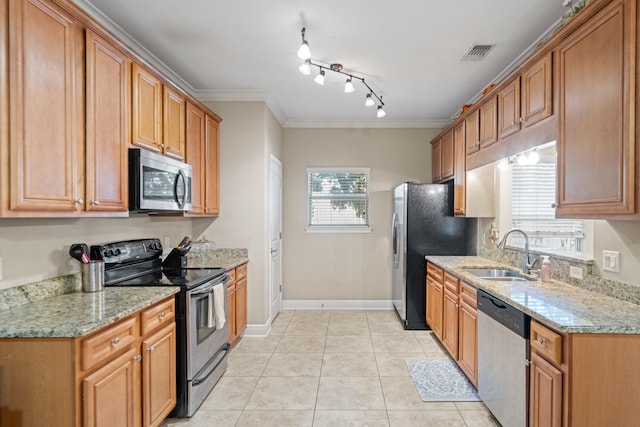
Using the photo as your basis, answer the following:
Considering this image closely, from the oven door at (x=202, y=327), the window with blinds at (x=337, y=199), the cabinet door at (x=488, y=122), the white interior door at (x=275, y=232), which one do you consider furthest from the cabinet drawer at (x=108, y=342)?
the window with blinds at (x=337, y=199)

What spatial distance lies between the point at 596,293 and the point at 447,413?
4.23 ft

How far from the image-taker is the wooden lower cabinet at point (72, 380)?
146 centimetres

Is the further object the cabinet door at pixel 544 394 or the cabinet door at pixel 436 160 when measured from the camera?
the cabinet door at pixel 436 160

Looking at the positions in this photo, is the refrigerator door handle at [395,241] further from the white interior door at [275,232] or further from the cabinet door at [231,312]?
the cabinet door at [231,312]

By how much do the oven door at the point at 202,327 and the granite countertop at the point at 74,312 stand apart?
0.90 feet

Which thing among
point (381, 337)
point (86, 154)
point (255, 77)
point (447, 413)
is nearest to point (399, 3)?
point (255, 77)

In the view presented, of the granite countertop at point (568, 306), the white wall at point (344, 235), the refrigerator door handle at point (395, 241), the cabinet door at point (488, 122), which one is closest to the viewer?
the granite countertop at point (568, 306)

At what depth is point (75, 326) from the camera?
1492 mm

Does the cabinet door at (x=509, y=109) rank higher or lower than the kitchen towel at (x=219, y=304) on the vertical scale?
higher

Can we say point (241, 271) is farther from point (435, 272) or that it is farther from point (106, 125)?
point (435, 272)

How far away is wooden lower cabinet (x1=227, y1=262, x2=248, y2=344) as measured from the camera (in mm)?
3352

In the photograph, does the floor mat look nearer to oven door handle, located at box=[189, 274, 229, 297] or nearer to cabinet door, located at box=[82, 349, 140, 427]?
oven door handle, located at box=[189, 274, 229, 297]

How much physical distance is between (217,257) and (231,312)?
734mm

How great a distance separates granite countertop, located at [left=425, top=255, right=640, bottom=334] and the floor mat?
90 cm
